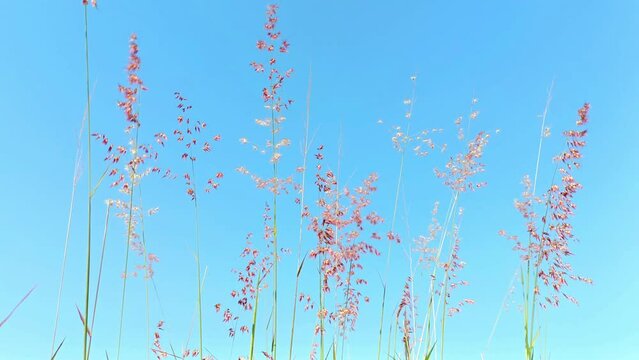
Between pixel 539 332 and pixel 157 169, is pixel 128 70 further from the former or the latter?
pixel 539 332

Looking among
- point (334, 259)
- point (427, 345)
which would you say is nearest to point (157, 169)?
point (334, 259)

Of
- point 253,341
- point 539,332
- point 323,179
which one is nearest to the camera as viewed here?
point 253,341

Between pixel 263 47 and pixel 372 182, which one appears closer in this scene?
pixel 263 47

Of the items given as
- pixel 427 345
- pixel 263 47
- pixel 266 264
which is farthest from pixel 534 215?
pixel 263 47

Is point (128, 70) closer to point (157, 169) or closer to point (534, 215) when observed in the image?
point (157, 169)

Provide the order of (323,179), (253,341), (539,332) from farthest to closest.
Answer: (323,179)
(539,332)
(253,341)

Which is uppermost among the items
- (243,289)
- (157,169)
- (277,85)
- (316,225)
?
(277,85)

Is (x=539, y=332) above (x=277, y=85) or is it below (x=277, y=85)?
below

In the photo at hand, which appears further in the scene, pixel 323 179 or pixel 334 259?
pixel 323 179

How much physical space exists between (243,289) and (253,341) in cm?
58

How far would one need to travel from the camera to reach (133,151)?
295 centimetres

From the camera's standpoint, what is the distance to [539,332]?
3268 mm

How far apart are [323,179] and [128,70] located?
135cm

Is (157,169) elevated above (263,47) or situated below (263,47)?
below
